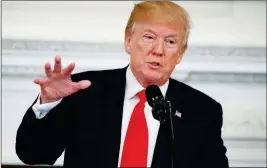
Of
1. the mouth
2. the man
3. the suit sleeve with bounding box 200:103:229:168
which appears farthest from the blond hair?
the suit sleeve with bounding box 200:103:229:168

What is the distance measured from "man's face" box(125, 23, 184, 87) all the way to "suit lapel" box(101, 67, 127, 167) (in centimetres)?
8

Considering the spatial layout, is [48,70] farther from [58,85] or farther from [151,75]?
[151,75]

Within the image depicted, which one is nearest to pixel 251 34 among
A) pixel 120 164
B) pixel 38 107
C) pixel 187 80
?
pixel 187 80

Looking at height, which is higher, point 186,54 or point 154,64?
point 186,54

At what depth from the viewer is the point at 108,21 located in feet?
7.86

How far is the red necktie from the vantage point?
1.59m

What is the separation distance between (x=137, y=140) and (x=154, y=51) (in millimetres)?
314

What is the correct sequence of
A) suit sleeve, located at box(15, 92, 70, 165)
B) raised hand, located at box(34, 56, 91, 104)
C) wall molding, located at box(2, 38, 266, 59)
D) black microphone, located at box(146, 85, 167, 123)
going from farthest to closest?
wall molding, located at box(2, 38, 266, 59) → suit sleeve, located at box(15, 92, 70, 165) → raised hand, located at box(34, 56, 91, 104) → black microphone, located at box(146, 85, 167, 123)

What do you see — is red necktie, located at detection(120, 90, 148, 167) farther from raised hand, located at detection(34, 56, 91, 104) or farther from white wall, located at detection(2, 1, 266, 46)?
white wall, located at detection(2, 1, 266, 46)

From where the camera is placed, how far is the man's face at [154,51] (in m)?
1.67

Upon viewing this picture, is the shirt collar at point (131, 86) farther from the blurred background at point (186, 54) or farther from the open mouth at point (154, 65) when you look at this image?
the blurred background at point (186, 54)

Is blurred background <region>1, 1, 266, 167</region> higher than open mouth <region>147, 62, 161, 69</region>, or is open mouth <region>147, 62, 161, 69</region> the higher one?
blurred background <region>1, 1, 266, 167</region>

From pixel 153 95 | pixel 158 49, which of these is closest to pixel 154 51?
pixel 158 49

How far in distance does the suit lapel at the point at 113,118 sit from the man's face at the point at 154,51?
0.08m
